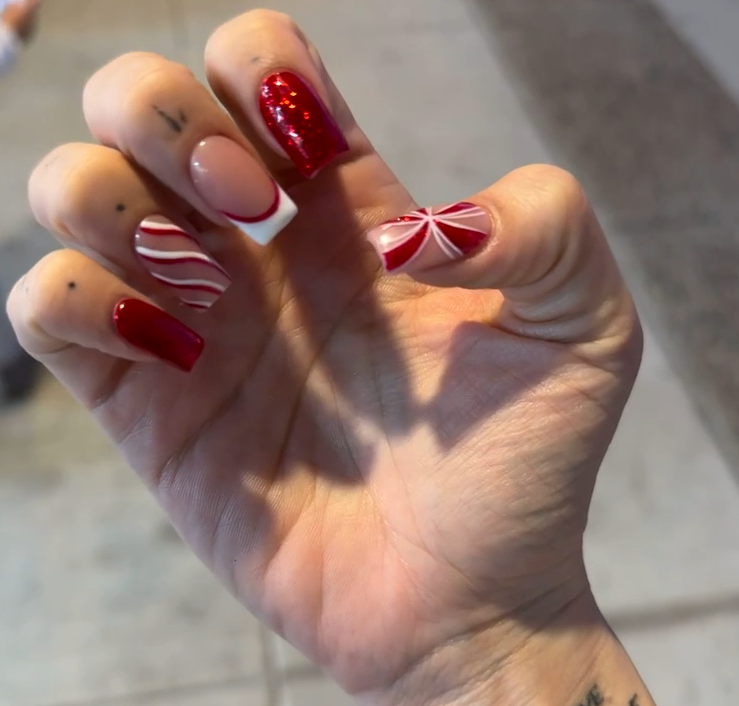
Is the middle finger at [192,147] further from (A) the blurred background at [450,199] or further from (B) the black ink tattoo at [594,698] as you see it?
(A) the blurred background at [450,199]

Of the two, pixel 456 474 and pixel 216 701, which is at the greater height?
pixel 456 474

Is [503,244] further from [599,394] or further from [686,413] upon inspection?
[686,413]

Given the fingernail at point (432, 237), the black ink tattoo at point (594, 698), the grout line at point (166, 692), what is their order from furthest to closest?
the grout line at point (166, 692) → the black ink tattoo at point (594, 698) → the fingernail at point (432, 237)

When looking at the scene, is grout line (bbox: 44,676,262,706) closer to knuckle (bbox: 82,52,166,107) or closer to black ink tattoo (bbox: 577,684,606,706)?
black ink tattoo (bbox: 577,684,606,706)

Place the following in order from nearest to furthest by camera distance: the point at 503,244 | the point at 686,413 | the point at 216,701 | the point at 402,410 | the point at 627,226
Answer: the point at 503,244, the point at 402,410, the point at 216,701, the point at 686,413, the point at 627,226

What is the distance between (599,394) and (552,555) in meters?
0.11

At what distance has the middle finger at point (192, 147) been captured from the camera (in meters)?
0.36

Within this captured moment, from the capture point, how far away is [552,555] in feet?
1.45

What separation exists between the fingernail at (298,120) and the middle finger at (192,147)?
0.06ft

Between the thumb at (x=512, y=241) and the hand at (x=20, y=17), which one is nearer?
the thumb at (x=512, y=241)

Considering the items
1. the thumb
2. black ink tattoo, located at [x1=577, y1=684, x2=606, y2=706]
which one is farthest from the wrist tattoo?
the thumb

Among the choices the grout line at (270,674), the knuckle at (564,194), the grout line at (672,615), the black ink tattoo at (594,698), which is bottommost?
the grout line at (672,615)

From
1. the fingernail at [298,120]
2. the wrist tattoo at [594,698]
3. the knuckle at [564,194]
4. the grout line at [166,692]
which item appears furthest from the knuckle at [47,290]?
the grout line at [166,692]

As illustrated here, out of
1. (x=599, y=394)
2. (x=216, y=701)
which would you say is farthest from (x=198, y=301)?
(x=216, y=701)
